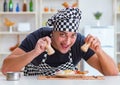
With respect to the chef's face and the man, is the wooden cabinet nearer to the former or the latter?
the man

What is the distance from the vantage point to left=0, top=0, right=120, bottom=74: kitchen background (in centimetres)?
565

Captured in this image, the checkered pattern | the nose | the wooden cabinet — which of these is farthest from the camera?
the wooden cabinet

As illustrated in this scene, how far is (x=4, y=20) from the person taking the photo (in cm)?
588

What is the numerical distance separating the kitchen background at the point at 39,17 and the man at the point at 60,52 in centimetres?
339

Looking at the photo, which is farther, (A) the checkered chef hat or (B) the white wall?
(B) the white wall

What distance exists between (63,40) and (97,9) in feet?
12.8

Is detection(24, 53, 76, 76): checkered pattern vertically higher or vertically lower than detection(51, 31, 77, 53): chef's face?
lower

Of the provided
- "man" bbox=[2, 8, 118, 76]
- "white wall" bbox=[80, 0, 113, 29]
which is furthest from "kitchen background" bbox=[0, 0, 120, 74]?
"man" bbox=[2, 8, 118, 76]

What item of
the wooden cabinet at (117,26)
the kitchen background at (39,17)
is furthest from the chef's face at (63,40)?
the wooden cabinet at (117,26)

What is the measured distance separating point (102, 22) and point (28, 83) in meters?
4.37

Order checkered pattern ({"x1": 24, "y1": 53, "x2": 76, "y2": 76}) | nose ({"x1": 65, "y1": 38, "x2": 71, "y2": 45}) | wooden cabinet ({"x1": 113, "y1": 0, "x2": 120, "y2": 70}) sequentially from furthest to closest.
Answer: wooden cabinet ({"x1": 113, "y1": 0, "x2": 120, "y2": 70})
checkered pattern ({"x1": 24, "y1": 53, "x2": 76, "y2": 76})
nose ({"x1": 65, "y1": 38, "x2": 71, "y2": 45})

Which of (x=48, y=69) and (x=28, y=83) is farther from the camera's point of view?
(x=48, y=69)

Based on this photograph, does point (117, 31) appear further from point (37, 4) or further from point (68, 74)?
point (68, 74)

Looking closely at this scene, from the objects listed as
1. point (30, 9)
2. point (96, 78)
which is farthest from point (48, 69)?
point (30, 9)
